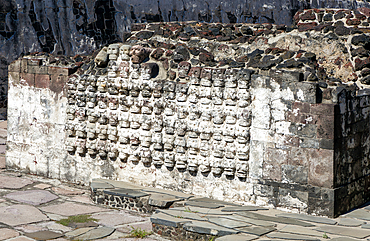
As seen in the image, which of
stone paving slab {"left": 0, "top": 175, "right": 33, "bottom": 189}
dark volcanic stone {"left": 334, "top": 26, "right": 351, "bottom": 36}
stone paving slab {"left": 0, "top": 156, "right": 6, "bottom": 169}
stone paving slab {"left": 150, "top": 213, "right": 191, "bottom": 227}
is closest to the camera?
stone paving slab {"left": 150, "top": 213, "right": 191, "bottom": 227}

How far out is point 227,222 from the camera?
4.53m

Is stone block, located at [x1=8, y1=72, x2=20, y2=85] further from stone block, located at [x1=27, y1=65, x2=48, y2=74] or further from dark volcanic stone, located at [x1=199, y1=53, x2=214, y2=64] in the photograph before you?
dark volcanic stone, located at [x1=199, y1=53, x2=214, y2=64]

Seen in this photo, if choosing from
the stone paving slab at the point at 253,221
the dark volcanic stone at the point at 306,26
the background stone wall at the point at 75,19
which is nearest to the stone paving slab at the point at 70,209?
the stone paving slab at the point at 253,221

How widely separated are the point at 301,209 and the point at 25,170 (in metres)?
4.31

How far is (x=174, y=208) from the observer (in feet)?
16.5

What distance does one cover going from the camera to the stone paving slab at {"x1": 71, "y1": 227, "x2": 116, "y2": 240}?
462 centimetres

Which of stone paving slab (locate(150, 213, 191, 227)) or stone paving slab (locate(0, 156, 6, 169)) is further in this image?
stone paving slab (locate(0, 156, 6, 169))

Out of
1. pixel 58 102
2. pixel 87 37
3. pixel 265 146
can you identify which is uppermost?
pixel 87 37

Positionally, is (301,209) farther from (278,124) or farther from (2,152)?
(2,152)

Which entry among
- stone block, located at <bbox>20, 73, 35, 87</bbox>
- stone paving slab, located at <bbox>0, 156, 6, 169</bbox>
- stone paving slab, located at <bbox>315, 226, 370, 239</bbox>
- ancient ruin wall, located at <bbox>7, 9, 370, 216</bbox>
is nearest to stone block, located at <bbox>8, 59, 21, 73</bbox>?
ancient ruin wall, located at <bbox>7, 9, 370, 216</bbox>

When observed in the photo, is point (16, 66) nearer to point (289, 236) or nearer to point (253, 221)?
point (253, 221)

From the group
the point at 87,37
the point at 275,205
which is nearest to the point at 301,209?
the point at 275,205

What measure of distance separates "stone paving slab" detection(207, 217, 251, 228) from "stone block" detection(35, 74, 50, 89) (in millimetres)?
3513

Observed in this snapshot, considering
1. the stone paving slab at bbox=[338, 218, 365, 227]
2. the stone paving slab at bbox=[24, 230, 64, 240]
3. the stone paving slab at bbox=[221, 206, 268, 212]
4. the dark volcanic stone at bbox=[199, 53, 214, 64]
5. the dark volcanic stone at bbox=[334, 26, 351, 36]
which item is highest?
the dark volcanic stone at bbox=[334, 26, 351, 36]
